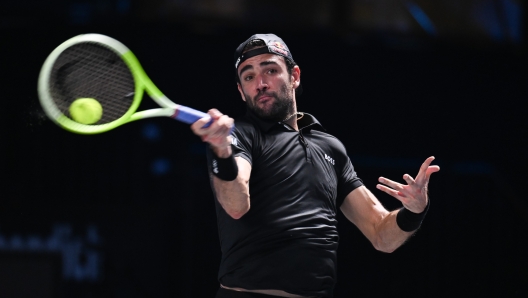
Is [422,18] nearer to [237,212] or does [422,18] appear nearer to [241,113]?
[241,113]

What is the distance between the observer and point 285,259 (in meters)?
2.65

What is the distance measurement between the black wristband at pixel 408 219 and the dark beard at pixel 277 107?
62 centimetres

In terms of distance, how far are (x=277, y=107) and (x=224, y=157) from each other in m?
0.61

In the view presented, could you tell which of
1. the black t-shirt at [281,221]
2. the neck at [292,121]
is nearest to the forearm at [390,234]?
the black t-shirt at [281,221]

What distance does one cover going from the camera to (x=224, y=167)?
2.45 m

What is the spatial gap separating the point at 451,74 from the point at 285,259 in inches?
149

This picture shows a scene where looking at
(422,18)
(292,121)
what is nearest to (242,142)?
(292,121)

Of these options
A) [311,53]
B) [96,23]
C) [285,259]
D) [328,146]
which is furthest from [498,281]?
[96,23]

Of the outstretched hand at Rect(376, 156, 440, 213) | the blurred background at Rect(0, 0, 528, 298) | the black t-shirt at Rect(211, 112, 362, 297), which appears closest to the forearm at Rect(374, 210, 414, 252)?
the outstretched hand at Rect(376, 156, 440, 213)

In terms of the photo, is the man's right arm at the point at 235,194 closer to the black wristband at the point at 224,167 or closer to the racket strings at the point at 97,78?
the black wristband at the point at 224,167

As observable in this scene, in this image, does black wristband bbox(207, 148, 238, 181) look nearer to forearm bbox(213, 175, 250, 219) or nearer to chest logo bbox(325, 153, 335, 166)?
forearm bbox(213, 175, 250, 219)

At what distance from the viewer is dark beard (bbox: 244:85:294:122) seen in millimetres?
2949

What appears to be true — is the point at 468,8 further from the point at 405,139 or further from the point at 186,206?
the point at 186,206

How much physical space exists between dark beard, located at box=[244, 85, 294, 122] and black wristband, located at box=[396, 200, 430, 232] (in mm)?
620
